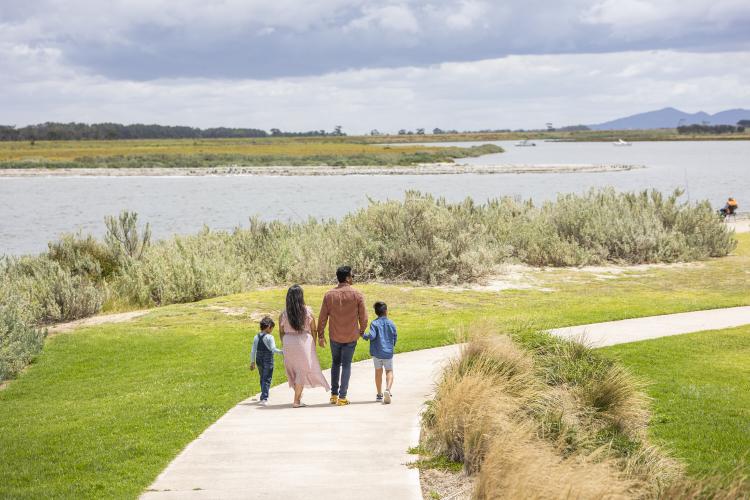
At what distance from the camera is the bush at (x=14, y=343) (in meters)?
14.8

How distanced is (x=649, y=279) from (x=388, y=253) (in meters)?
7.91

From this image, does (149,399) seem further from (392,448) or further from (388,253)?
(388,253)

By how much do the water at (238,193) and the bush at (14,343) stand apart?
86.4 ft

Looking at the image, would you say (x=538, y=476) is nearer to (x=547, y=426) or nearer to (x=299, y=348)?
(x=547, y=426)

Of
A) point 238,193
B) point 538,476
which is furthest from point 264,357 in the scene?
point 238,193

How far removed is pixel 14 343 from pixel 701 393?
38.5 feet

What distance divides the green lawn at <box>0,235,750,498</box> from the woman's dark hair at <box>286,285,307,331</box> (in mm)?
1550

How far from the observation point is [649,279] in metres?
25.0

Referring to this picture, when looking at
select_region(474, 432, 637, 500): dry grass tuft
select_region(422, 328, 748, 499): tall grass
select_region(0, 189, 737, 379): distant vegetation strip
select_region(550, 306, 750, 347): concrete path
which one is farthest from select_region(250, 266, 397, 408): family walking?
select_region(0, 189, 737, 379): distant vegetation strip

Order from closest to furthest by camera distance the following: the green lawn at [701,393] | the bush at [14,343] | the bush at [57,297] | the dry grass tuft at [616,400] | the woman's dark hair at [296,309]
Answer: the green lawn at [701,393]
the dry grass tuft at [616,400]
the woman's dark hair at [296,309]
the bush at [14,343]
the bush at [57,297]

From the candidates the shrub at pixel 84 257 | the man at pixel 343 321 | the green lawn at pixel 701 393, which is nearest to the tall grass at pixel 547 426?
the green lawn at pixel 701 393

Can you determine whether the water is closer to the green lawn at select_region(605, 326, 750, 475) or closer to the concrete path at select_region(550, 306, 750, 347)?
the concrete path at select_region(550, 306, 750, 347)

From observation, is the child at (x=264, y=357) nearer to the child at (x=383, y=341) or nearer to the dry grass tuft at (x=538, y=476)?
the child at (x=383, y=341)

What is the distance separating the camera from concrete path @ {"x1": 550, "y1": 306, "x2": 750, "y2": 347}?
15.6m
